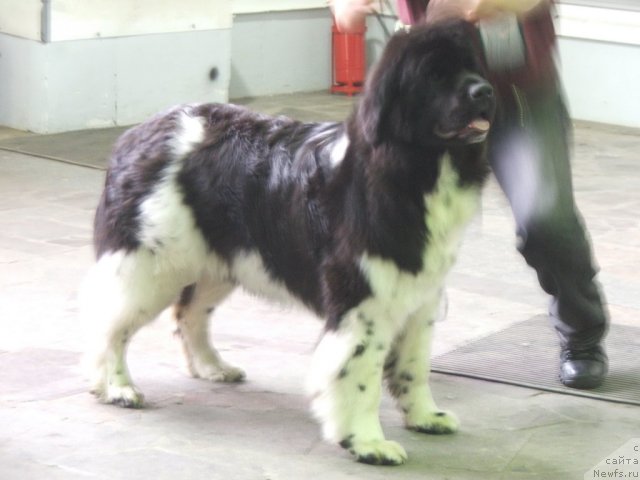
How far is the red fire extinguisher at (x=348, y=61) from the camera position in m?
12.1

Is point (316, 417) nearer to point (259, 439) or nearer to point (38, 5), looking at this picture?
point (259, 439)

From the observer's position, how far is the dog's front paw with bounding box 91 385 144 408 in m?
4.69

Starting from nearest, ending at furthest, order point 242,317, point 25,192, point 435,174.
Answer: point 435,174
point 242,317
point 25,192

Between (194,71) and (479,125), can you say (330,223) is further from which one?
(194,71)

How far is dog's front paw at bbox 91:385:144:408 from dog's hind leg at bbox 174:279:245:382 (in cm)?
36

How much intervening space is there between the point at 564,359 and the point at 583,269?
37 centimetres

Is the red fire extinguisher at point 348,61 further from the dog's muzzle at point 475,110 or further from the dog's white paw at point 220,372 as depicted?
the dog's muzzle at point 475,110

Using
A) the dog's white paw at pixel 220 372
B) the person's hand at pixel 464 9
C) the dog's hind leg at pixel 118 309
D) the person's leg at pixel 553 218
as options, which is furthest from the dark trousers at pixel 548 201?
the dog's hind leg at pixel 118 309

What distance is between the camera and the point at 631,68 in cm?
1094

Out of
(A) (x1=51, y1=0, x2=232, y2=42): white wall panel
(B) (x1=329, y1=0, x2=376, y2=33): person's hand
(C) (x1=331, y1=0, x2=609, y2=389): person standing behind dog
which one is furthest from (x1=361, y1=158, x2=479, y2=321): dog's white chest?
(A) (x1=51, y1=0, x2=232, y2=42): white wall panel

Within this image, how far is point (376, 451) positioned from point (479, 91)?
121 centimetres

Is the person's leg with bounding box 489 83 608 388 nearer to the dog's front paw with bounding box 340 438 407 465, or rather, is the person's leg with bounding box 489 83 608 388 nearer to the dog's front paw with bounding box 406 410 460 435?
the dog's front paw with bounding box 406 410 460 435

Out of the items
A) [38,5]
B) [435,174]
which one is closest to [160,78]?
[38,5]

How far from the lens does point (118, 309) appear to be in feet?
15.3
